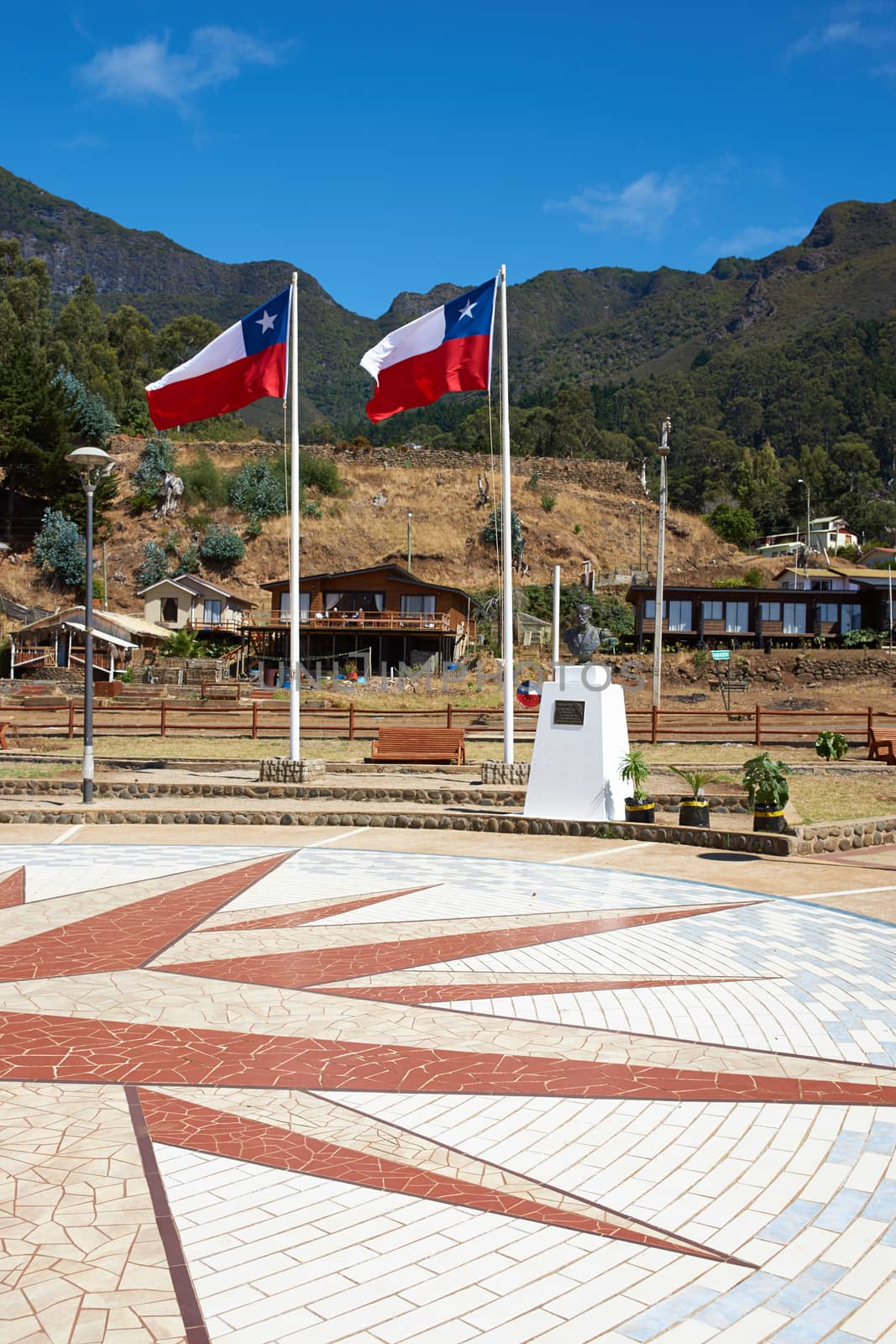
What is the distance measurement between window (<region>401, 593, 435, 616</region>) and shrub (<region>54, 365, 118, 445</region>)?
32.5 meters

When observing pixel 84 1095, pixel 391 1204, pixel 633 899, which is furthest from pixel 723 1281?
pixel 633 899

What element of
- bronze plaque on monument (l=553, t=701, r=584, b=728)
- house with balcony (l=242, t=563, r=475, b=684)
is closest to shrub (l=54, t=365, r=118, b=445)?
house with balcony (l=242, t=563, r=475, b=684)

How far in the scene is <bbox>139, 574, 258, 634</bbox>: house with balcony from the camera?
59500 mm

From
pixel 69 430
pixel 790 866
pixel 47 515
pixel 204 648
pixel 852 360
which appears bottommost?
pixel 790 866

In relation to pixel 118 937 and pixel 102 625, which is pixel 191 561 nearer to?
pixel 102 625

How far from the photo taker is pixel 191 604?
197 feet

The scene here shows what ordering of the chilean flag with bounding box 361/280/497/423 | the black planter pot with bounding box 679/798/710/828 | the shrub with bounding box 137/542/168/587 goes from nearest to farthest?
the black planter pot with bounding box 679/798/710/828
the chilean flag with bounding box 361/280/497/423
the shrub with bounding box 137/542/168/587

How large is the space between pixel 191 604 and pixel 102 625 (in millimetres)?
10784

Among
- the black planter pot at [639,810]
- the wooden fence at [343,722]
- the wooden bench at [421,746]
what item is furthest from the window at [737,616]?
the black planter pot at [639,810]

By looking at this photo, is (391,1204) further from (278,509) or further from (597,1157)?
(278,509)

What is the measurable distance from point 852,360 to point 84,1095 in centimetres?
16902

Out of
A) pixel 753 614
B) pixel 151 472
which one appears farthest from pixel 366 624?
pixel 151 472

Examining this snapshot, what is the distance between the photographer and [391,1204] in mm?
4516

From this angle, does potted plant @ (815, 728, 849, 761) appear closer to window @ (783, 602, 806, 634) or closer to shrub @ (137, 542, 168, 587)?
window @ (783, 602, 806, 634)
